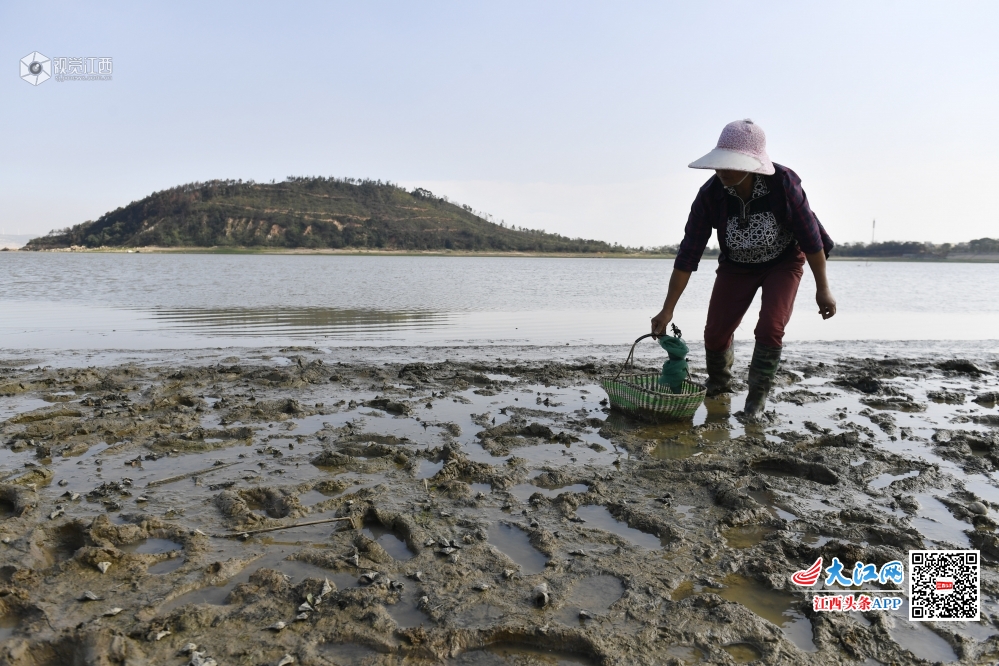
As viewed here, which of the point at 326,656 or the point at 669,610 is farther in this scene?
the point at 669,610

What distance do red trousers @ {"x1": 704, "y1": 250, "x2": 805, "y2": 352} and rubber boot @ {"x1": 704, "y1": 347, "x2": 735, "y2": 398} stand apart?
0.07m

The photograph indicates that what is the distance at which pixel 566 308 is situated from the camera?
1544 cm

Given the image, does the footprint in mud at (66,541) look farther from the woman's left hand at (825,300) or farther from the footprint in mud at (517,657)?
the woman's left hand at (825,300)

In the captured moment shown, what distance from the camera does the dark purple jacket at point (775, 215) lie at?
4.56m

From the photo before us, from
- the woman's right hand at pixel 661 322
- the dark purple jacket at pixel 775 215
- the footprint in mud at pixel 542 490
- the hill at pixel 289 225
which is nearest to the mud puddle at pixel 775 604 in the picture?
the footprint in mud at pixel 542 490

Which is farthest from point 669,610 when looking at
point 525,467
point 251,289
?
point 251,289

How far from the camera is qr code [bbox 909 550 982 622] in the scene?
237 cm

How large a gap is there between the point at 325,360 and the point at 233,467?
3.98 m

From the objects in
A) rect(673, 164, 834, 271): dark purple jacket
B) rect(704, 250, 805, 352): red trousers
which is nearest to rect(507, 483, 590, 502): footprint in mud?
rect(673, 164, 834, 271): dark purple jacket

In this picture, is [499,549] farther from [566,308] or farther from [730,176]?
[566,308]

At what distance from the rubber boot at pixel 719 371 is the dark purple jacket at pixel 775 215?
90 centimetres

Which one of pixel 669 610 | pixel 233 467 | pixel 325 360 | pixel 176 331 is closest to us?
pixel 669 610

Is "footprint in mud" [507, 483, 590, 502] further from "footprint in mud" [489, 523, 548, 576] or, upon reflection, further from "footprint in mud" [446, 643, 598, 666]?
"footprint in mud" [446, 643, 598, 666]

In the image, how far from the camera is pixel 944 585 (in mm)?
2545
